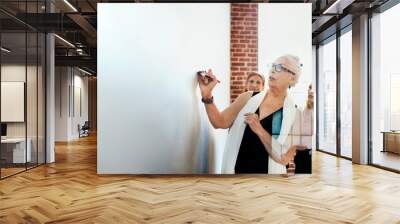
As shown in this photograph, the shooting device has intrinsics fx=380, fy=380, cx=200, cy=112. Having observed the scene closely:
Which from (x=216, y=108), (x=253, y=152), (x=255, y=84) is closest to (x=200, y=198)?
(x=253, y=152)

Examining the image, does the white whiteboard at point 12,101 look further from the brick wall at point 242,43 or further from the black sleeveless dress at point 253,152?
the black sleeveless dress at point 253,152

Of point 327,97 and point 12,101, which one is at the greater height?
point 327,97

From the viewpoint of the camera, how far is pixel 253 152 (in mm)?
6301

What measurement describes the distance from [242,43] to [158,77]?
1.52 m

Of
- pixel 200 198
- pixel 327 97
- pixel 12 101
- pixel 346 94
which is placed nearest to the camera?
pixel 200 198

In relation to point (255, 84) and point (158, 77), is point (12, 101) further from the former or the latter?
point (255, 84)

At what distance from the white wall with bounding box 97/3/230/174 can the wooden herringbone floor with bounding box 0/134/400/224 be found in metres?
0.48

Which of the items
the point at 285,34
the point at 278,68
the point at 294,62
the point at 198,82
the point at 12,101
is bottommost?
the point at 12,101

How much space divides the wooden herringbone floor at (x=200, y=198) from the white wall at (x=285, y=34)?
1.85m

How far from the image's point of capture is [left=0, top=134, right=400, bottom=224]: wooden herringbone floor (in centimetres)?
394

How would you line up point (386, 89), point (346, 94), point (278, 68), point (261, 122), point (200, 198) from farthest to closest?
point (346, 94)
point (386, 89)
point (278, 68)
point (261, 122)
point (200, 198)

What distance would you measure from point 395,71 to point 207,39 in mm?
3729

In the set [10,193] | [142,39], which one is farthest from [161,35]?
[10,193]

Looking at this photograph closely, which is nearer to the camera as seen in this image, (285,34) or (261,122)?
(261,122)
